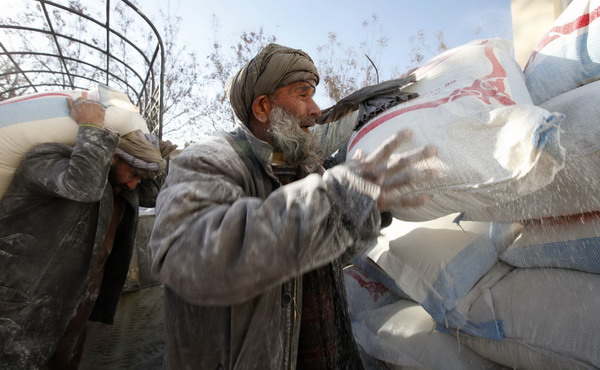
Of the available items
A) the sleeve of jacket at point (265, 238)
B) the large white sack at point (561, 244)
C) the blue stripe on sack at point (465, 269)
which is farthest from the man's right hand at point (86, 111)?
the large white sack at point (561, 244)

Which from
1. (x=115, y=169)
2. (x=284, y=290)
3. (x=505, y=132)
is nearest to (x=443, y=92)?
(x=505, y=132)

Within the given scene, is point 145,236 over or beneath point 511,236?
beneath

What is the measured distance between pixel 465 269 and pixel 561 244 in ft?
1.18

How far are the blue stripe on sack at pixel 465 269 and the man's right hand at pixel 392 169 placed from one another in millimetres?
828

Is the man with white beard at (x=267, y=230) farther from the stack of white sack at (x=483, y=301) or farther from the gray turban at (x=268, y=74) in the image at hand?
the stack of white sack at (x=483, y=301)

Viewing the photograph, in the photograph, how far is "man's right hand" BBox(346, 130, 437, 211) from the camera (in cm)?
76

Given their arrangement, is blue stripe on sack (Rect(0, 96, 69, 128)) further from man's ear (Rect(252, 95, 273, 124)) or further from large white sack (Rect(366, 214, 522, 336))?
large white sack (Rect(366, 214, 522, 336))

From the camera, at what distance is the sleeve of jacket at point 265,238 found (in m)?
0.72

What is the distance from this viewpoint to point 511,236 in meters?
1.51

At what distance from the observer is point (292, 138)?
1370 mm

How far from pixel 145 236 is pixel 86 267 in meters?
1.94

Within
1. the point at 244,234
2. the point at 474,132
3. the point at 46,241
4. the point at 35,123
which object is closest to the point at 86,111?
the point at 35,123

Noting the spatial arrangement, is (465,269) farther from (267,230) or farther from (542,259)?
(267,230)

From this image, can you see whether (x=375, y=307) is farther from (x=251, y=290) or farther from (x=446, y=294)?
(x=251, y=290)
